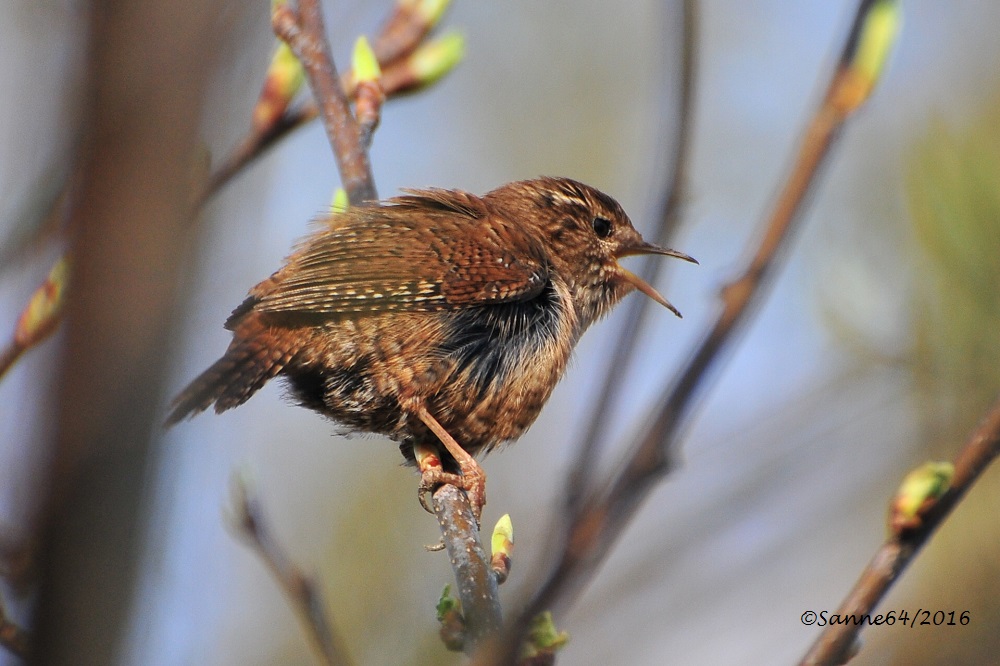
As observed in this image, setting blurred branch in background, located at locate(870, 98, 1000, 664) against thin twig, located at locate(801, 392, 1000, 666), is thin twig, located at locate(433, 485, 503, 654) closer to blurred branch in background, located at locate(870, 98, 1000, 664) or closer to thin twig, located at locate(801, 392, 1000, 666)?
thin twig, located at locate(801, 392, 1000, 666)

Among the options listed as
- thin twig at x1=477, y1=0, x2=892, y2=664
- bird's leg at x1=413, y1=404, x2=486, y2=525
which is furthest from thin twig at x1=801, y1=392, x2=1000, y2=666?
bird's leg at x1=413, y1=404, x2=486, y2=525

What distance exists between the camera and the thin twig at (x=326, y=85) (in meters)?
2.97

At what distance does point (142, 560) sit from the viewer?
97 cm

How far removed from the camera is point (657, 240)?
197cm

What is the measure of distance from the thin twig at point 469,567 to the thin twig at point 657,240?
322 millimetres

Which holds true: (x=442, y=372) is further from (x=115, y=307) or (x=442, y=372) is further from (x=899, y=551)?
(x=115, y=307)

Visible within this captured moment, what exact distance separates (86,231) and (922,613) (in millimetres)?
2908

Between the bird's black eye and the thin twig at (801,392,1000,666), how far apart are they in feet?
8.14

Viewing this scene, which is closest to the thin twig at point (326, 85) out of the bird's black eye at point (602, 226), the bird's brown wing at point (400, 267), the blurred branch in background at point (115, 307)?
the bird's brown wing at point (400, 267)

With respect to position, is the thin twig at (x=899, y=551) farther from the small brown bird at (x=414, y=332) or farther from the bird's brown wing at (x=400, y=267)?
the bird's brown wing at (x=400, y=267)

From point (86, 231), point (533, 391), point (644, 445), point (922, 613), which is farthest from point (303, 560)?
point (86, 231)

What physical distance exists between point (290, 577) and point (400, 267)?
4.27ft

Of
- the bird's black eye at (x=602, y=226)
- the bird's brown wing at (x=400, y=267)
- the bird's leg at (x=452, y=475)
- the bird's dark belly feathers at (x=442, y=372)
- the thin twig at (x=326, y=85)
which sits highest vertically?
the thin twig at (x=326, y=85)

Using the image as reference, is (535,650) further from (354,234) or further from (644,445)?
(354,234)
